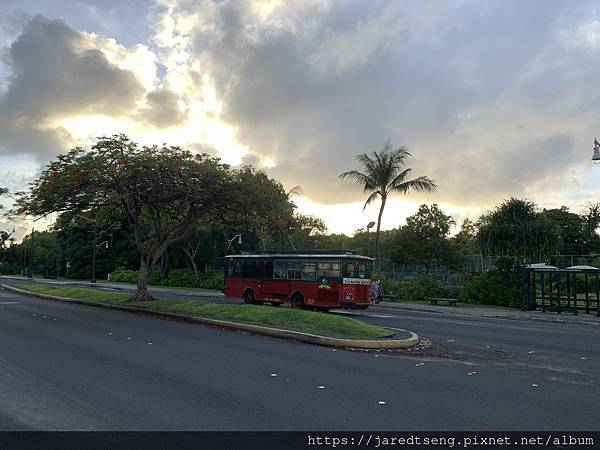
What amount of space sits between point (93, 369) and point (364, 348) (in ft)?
20.3

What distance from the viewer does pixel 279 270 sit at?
2527cm

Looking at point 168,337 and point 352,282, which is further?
point 352,282

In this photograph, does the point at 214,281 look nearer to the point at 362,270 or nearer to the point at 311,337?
the point at 362,270

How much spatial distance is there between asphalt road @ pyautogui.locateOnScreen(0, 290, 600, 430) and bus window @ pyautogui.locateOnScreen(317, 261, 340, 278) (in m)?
9.05

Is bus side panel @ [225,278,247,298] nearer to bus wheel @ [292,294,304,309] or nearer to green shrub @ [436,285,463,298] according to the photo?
bus wheel @ [292,294,304,309]

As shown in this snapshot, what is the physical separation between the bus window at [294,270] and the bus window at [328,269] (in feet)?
3.71

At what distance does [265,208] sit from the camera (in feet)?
74.5

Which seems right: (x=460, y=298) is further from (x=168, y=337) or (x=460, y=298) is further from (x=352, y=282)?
(x=168, y=337)

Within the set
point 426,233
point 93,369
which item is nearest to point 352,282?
point 93,369

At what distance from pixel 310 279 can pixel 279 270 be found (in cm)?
217

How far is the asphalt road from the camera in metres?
6.31

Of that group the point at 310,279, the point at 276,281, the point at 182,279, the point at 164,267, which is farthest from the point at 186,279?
the point at 310,279

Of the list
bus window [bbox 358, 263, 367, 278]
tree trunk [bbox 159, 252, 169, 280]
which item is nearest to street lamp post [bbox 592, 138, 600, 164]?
bus window [bbox 358, 263, 367, 278]

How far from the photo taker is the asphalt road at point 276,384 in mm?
6309
